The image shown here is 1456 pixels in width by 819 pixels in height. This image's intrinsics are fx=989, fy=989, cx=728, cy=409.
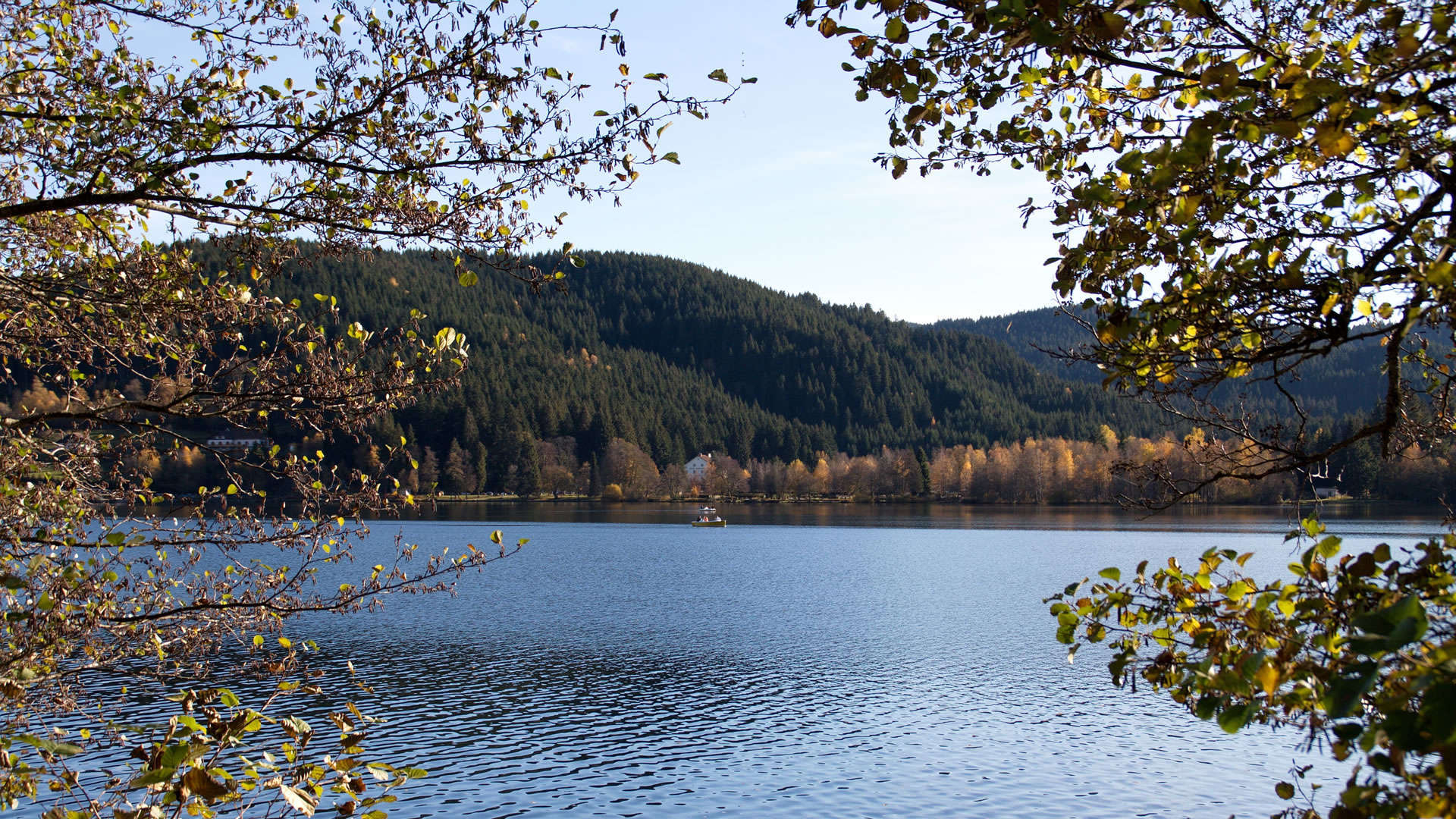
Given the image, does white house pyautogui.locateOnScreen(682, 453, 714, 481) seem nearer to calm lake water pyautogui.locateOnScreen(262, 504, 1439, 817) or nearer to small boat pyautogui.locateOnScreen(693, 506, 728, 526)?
small boat pyautogui.locateOnScreen(693, 506, 728, 526)

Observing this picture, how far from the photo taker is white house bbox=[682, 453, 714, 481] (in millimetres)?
188875

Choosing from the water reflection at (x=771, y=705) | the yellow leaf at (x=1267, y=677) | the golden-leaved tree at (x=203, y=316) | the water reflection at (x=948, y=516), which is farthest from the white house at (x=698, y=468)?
the yellow leaf at (x=1267, y=677)

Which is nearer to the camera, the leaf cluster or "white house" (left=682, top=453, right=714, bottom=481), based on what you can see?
the leaf cluster

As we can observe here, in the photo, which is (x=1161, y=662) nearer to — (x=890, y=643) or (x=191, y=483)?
(x=890, y=643)

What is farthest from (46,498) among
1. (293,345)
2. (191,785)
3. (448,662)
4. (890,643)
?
(890,643)

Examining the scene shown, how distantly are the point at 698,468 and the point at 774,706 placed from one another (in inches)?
6767

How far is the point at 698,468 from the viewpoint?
645 feet

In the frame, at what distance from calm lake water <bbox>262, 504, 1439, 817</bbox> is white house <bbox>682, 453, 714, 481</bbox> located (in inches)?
5289

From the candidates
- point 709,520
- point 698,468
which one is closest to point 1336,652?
point 709,520

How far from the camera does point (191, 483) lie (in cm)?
9362

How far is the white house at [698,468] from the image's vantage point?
18888 cm

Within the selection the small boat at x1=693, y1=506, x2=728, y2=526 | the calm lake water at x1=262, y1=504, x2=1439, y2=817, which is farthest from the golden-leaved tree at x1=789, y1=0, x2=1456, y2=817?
the small boat at x1=693, y1=506, x2=728, y2=526

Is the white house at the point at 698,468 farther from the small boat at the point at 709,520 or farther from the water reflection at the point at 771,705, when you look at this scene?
the water reflection at the point at 771,705

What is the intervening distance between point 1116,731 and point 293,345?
21147 mm
